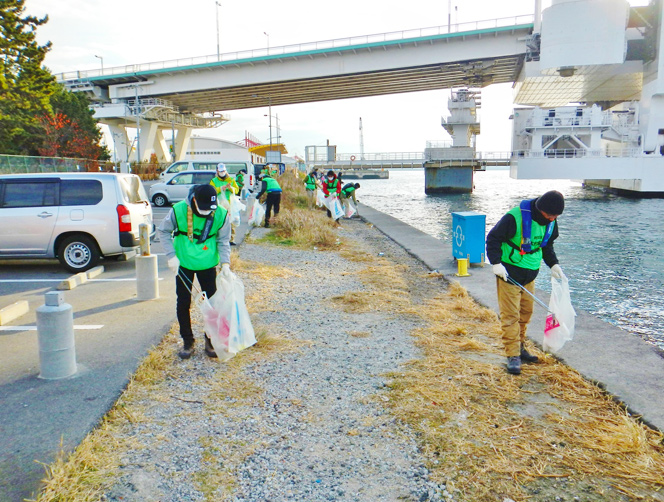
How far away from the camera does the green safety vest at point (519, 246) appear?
492 centimetres

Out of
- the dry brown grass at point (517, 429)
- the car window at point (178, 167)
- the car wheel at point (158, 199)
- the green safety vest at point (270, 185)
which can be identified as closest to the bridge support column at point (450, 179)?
the car window at point (178, 167)

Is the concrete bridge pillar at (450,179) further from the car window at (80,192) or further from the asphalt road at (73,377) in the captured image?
the asphalt road at (73,377)

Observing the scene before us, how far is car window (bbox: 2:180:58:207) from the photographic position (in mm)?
9516

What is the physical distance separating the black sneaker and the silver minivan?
4.65m

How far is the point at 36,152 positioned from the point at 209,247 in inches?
1893

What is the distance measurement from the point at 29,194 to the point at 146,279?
3537 millimetres

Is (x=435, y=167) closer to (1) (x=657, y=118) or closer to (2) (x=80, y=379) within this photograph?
(1) (x=657, y=118)

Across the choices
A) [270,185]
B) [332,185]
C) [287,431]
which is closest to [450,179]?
[332,185]

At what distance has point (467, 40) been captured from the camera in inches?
2125

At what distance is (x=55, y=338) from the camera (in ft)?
15.3

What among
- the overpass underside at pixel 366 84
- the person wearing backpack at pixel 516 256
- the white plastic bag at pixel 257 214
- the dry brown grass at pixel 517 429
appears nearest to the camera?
the dry brown grass at pixel 517 429

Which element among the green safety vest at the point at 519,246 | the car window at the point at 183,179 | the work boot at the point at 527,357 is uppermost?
the car window at the point at 183,179

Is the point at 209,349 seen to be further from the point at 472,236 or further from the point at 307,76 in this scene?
the point at 307,76

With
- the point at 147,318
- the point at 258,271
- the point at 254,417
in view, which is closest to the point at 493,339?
the point at 254,417
